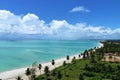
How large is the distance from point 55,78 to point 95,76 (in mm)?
21005

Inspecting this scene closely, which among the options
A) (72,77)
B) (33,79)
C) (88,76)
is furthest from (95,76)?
(33,79)

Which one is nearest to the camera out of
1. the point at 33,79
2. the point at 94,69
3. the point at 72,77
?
the point at 33,79

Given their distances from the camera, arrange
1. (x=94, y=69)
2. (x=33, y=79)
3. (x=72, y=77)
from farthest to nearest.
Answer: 1. (x=94, y=69)
2. (x=72, y=77)
3. (x=33, y=79)

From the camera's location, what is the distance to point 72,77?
117750mm

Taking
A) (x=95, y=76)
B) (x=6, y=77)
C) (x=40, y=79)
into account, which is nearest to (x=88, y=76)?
(x=95, y=76)

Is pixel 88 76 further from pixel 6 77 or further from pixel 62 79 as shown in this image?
pixel 6 77

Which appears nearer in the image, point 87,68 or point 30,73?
point 30,73

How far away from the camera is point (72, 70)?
137 m

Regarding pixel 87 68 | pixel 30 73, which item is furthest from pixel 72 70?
pixel 30 73

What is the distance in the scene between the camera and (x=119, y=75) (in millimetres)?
110688

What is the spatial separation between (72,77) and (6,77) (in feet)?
108

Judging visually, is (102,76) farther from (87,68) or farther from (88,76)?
(87,68)

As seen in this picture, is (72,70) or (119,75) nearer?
(119,75)

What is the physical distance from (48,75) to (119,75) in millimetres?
33713
